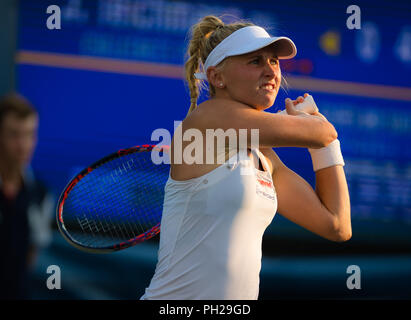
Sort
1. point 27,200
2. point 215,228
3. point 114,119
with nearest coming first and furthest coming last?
point 215,228 < point 27,200 < point 114,119

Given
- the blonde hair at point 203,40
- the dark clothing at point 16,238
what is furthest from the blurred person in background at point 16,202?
the blonde hair at point 203,40

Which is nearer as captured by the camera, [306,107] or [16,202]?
[306,107]

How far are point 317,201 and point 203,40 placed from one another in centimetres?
63

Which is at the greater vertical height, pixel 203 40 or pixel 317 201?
pixel 203 40

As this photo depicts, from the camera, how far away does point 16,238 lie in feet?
11.0

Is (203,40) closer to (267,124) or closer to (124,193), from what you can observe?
(267,124)

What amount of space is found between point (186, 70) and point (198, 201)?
56cm

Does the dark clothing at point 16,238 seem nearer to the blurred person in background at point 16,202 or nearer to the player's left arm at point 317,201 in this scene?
the blurred person in background at point 16,202

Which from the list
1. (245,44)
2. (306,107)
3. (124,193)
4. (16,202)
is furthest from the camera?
(16,202)

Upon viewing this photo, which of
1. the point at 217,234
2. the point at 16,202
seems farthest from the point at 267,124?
the point at 16,202

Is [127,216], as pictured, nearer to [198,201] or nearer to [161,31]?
[198,201]

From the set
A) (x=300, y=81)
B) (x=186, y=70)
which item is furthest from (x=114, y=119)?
(x=186, y=70)

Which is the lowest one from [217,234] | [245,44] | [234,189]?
[217,234]

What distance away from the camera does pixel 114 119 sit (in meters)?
3.82
